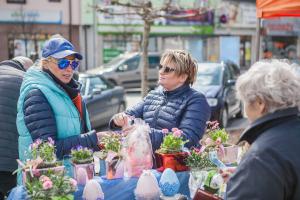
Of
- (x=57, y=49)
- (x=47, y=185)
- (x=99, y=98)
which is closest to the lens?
(x=47, y=185)

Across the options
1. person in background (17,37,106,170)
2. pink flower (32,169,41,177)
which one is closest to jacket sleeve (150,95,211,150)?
person in background (17,37,106,170)

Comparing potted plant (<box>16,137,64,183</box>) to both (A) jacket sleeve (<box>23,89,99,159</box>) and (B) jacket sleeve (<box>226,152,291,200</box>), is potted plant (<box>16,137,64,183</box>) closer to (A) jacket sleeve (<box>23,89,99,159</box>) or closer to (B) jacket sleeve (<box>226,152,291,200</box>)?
(A) jacket sleeve (<box>23,89,99,159</box>)

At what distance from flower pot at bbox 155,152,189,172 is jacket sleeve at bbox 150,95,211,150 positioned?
0.17 m

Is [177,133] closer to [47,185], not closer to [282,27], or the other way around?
[47,185]

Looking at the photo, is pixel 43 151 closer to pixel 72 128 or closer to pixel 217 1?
pixel 72 128

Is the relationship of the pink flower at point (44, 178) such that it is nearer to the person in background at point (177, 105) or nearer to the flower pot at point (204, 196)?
the flower pot at point (204, 196)

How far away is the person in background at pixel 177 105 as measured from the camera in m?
3.50

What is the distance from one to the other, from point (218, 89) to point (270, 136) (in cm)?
906

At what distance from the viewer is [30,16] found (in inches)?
1045

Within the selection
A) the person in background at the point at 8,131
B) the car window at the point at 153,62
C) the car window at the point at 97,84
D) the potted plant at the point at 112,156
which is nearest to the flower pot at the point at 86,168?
the potted plant at the point at 112,156

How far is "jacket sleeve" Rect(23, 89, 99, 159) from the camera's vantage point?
3.10m

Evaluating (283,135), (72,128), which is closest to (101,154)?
(72,128)

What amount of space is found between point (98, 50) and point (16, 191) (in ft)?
86.3

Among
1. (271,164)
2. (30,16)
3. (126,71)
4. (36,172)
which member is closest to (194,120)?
(36,172)
